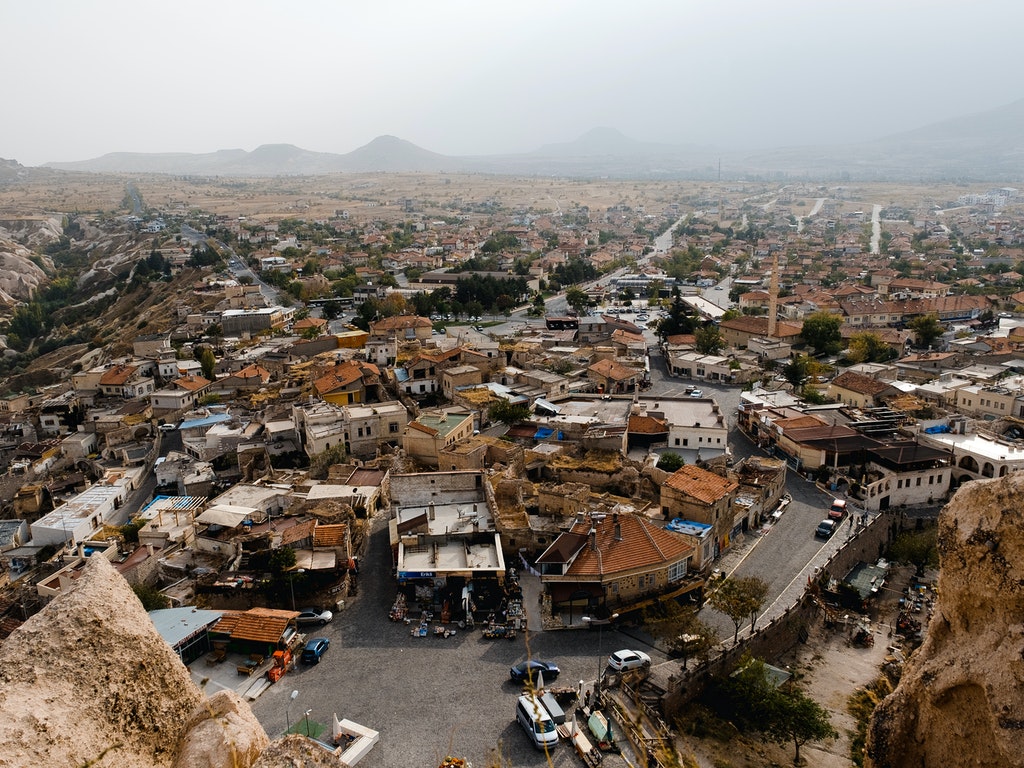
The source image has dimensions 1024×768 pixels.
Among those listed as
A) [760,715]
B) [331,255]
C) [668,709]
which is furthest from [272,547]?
[331,255]

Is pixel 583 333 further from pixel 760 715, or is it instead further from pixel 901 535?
pixel 760 715

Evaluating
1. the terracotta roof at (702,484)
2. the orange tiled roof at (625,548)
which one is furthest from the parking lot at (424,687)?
the terracotta roof at (702,484)

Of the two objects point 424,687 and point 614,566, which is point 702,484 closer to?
point 614,566

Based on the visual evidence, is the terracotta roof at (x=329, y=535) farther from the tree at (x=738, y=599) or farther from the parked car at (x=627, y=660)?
the tree at (x=738, y=599)

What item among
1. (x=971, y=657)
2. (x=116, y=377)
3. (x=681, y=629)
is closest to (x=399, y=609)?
(x=681, y=629)

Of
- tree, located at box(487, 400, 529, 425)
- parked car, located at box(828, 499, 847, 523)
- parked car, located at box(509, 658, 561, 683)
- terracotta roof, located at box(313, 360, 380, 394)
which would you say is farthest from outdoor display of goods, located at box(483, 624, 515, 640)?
terracotta roof, located at box(313, 360, 380, 394)

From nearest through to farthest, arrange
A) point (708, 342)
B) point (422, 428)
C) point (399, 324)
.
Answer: point (422, 428) < point (708, 342) < point (399, 324)

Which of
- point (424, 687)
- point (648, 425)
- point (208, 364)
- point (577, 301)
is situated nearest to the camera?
point (424, 687)
